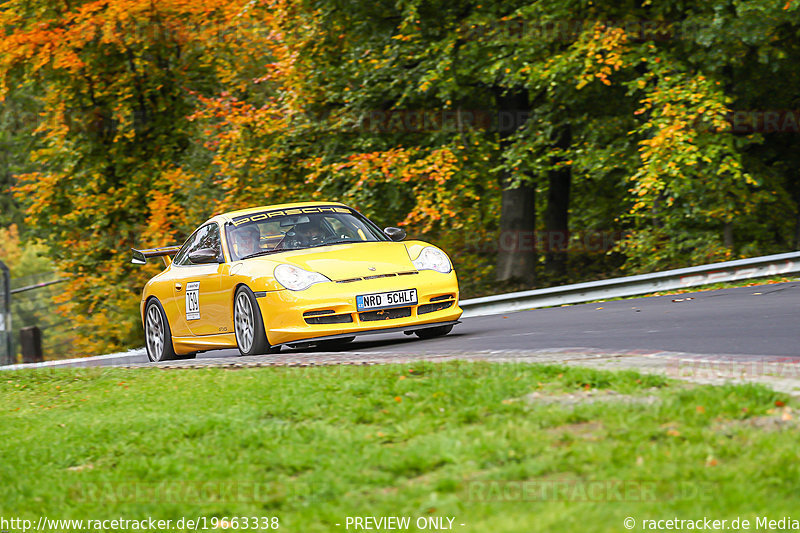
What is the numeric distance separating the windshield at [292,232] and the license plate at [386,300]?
1283 millimetres

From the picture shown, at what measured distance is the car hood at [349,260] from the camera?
32.6 ft

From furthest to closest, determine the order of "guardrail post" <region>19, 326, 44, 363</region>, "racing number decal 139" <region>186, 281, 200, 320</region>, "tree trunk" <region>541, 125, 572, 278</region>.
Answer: "tree trunk" <region>541, 125, 572, 278</region>
"guardrail post" <region>19, 326, 44, 363</region>
"racing number decal 139" <region>186, 281, 200, 320</region>

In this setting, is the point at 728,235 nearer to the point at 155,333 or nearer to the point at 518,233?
the point at 518,233

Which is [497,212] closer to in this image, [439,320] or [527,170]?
[527,170]

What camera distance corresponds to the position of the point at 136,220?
81.3 ft

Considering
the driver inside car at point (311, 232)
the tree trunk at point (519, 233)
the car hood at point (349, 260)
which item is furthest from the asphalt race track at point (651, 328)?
the tree trunk at point (519, 233)

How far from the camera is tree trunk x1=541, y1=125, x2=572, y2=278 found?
2266 cm

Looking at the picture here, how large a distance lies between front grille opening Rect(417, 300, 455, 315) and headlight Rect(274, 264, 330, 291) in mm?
961

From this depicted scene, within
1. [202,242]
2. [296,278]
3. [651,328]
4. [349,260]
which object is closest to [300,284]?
[296,278]

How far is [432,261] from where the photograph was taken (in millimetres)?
10430

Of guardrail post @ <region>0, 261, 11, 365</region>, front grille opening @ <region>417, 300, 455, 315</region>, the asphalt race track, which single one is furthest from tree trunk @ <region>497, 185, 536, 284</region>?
front grille opening @ <region>417, 300, 455, 315</region>

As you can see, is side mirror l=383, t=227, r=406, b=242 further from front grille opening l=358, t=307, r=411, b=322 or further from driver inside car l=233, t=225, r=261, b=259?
front grille opening l=358, t=307, r=411, b=322

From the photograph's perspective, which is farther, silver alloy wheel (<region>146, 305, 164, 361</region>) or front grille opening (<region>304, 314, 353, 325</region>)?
silver alloy wheel (<region>146, 305, 164, 361</region>)

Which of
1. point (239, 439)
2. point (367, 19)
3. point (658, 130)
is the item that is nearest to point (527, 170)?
point (658, 130)
